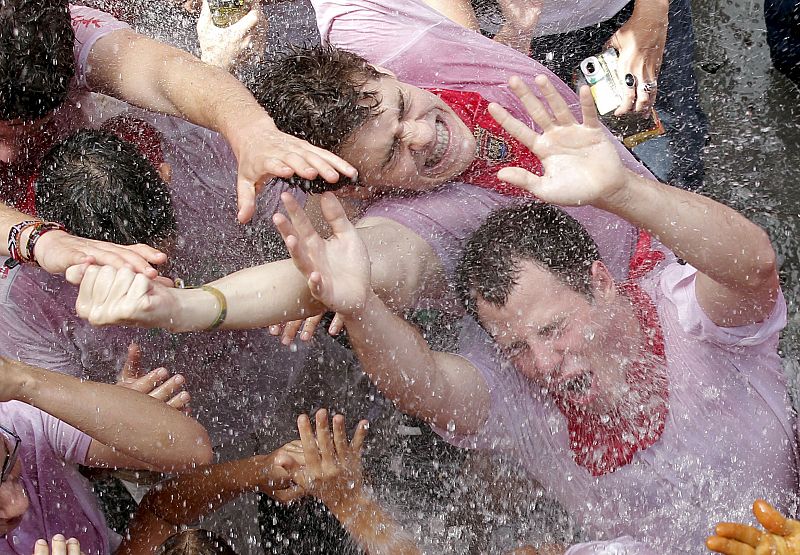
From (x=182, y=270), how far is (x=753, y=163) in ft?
7.04

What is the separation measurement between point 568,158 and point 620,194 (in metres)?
0.14

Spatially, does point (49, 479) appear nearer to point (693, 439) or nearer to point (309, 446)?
point (309, 446)

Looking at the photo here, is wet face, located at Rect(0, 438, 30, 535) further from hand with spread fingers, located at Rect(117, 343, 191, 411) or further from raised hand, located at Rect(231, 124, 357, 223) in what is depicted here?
raised hand, located at Rect(231, 124, 357, 223)

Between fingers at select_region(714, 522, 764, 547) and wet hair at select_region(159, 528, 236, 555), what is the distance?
1197mm

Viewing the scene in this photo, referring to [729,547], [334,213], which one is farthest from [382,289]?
[729,547]

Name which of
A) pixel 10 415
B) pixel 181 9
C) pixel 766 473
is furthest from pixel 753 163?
pixel 10 415

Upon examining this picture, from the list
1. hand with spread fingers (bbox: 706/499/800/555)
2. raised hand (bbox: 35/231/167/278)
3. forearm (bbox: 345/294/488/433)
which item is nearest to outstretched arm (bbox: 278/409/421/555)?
forearm (bbox: 345/294/488/433)

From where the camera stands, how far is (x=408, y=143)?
2244mm

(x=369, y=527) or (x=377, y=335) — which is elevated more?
(x=377, y=335)

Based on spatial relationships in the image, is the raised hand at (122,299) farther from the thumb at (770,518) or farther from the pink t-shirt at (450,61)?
the thumb at (770,518)

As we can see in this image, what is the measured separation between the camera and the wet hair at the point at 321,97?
7.24 feet

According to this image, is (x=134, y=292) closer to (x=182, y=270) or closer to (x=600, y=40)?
(x=182, y=270)

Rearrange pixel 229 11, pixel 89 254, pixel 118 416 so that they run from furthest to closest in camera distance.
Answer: pixel 229 11, pixel 118 416, pixel 89 254

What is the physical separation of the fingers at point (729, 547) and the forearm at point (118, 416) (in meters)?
1.28
